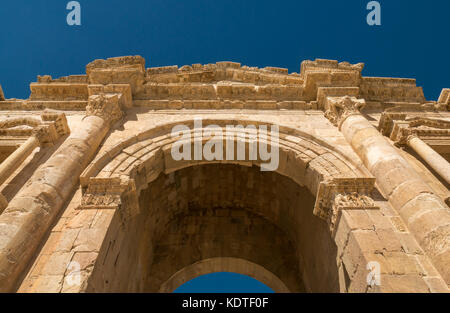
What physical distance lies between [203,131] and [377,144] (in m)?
4.01

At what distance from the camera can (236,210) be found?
1103 cm

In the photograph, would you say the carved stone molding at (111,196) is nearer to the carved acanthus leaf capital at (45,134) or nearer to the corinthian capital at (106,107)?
the carved acanthus leaf capital at (45,134)

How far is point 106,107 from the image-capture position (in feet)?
25.8

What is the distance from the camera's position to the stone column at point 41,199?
430 cm

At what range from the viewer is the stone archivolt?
4.69 metres

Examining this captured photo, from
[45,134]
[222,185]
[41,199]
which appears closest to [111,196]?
[41,199]

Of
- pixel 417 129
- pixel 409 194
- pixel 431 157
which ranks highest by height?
pixel 417 129

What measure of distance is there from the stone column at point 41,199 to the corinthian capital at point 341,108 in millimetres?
5849

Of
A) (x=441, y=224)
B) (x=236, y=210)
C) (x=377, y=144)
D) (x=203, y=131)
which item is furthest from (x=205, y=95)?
(x=441, y=224)

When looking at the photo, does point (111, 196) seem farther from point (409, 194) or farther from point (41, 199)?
point (409, 194)

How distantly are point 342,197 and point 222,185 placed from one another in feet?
17.4

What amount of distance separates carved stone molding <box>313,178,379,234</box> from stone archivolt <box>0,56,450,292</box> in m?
0.03

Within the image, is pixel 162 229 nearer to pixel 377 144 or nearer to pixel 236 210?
pixel 236 210

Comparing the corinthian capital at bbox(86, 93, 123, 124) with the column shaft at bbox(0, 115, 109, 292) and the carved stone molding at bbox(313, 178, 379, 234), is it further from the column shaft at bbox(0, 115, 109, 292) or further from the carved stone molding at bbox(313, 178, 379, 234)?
the carved stone molding at bbox(313, 178, 379, 234)
